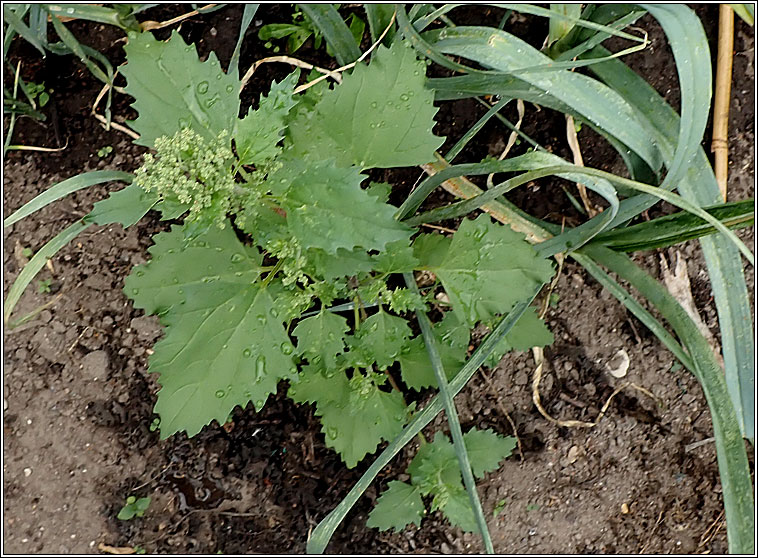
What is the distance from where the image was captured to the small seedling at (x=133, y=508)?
141 cm

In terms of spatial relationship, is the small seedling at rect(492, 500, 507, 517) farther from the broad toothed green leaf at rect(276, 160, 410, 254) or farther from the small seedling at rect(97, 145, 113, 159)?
the small seedling at rect(97, 145, 113, 159)

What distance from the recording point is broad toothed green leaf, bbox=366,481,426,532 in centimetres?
127

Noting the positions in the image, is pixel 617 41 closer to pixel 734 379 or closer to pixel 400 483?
pixel 734 379

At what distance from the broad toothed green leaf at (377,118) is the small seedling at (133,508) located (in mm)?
900

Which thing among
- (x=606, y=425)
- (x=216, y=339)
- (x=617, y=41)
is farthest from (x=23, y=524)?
(x=617, y=41)

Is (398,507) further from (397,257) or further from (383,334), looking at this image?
(397,257)

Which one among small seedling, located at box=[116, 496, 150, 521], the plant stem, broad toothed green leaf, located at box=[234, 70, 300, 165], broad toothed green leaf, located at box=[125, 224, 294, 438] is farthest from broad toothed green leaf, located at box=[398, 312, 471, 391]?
small seedling, located at box=[116, 496, 150, 521]

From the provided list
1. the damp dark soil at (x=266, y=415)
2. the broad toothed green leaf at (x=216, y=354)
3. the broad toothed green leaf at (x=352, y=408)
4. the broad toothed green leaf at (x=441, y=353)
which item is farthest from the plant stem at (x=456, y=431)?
the damp dark soil at (x=266, y=415)

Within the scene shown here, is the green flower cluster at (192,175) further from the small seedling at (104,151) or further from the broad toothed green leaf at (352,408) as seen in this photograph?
the small seedling at (104,151)

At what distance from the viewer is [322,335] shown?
101 centimetres

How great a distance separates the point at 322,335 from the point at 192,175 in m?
0.34

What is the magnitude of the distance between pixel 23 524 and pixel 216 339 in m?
0.87

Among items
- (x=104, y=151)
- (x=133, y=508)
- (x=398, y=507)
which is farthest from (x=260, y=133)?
(x=133, y=508)

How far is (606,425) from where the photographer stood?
4.67 feet
